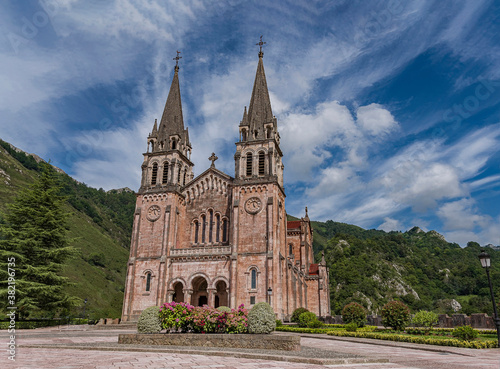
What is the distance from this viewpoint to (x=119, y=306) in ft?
149

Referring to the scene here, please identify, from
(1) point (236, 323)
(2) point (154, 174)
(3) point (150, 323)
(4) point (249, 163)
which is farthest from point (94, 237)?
(1) point (236, 323)

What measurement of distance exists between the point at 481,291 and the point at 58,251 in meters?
103

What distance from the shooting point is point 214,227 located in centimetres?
4200

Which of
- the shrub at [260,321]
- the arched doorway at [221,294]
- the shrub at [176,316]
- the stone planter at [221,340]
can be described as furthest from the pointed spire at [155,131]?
the shrub at [260,321]

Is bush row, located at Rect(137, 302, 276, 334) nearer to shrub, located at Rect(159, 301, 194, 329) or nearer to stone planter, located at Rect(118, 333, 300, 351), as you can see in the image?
shrub, located at Rect(159, 301, 194, 329)

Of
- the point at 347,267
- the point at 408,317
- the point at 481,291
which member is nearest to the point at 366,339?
the point at 408,317

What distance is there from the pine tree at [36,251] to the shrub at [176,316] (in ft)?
59.9

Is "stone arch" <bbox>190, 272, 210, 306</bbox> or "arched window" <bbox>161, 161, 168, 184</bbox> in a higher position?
"arched window" <bbox>161, 161, 168, 184</bbox>

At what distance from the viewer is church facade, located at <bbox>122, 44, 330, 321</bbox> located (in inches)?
1473

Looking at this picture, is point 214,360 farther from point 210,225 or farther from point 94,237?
point 94,237

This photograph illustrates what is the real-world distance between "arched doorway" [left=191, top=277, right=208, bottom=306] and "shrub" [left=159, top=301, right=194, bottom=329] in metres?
21.9

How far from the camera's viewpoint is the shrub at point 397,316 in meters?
24.3

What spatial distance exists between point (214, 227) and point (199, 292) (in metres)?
7.33

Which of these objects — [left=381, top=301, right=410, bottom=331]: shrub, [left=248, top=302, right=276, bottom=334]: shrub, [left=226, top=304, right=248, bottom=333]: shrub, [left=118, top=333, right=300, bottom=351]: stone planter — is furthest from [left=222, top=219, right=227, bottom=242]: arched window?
[left=118, top=333, right=300, bottom=351]: stone planter
